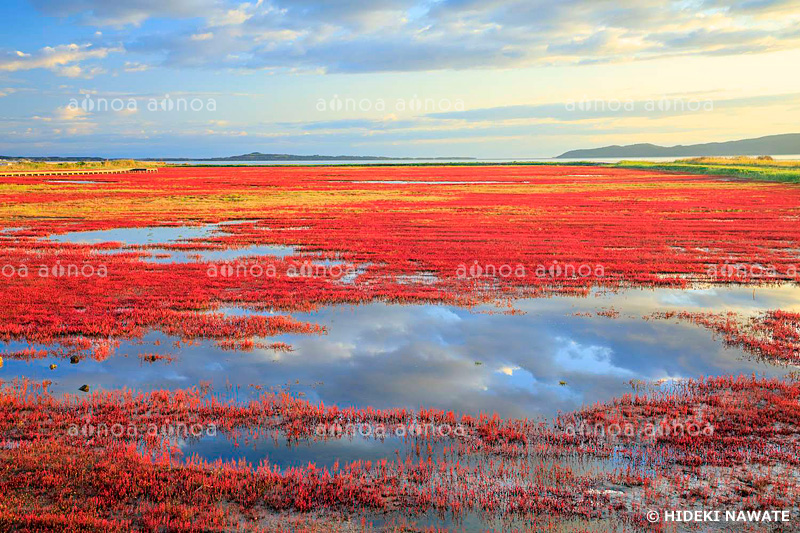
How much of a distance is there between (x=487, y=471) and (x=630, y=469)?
1878 mm

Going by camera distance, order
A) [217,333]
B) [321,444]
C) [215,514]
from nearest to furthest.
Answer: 1. [215,514]
2. [321,444]
3. [217,333]

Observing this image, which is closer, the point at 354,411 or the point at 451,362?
the point at 354,411

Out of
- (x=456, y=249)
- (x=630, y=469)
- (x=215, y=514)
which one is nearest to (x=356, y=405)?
(x=215, y=514)

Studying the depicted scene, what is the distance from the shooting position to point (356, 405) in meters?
10.7

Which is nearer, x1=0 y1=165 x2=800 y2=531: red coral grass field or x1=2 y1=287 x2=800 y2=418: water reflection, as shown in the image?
x1=0 y1=165 x2=800 y2=531: red coral grass field

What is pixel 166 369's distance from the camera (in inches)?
486

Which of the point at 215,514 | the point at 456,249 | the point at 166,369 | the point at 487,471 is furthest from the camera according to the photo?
the point at 456,249

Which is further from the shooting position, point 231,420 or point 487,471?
point 231,420

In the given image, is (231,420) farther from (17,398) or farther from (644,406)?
(644,406)

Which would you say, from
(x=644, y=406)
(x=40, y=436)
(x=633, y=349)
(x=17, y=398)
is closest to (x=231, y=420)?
(x=40, y=436)

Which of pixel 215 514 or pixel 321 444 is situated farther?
pixel 321 444

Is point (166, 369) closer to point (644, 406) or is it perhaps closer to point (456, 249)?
point (644, 406)

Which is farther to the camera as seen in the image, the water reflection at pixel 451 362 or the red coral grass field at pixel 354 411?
the water reflection at pixel 451 362

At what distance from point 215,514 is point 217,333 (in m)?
8.03
